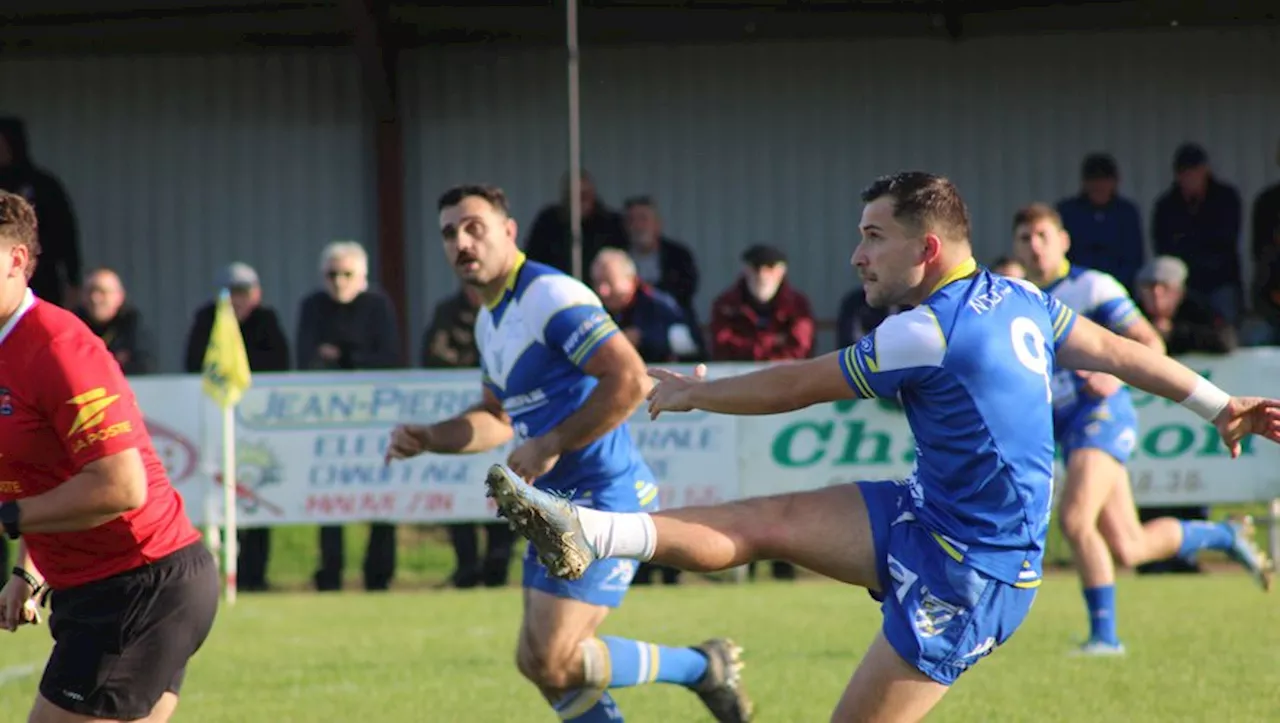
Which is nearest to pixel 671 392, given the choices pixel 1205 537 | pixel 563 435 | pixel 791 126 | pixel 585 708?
pixel 563 435

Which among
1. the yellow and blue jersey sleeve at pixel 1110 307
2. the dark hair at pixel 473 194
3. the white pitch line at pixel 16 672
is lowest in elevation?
the white pitch line at pixel 16 672

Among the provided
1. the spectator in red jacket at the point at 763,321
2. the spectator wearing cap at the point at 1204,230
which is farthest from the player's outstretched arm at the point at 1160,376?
the spectator wearing cap at the point at 1204,230

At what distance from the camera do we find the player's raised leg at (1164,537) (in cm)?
992

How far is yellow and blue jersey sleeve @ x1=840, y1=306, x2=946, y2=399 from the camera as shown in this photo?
5.11m

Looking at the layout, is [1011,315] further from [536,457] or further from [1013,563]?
[536,457]

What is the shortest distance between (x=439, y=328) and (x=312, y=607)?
95.9 inches

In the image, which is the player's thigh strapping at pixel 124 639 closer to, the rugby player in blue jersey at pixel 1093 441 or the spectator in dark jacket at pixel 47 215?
the rugby player in blue jersey at pixel 1093 441

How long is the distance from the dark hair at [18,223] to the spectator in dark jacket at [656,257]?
10.4m

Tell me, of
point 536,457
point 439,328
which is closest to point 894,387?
point 536,457

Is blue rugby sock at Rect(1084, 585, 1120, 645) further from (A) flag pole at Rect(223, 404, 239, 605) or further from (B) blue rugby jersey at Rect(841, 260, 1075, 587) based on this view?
(A) flag pole at Rect(223, 404, 239, 605)

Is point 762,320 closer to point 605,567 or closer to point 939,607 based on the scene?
point 605,567

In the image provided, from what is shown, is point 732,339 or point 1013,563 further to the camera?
point 732,339

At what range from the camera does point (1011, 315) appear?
17.4 feet

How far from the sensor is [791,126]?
1916cm
